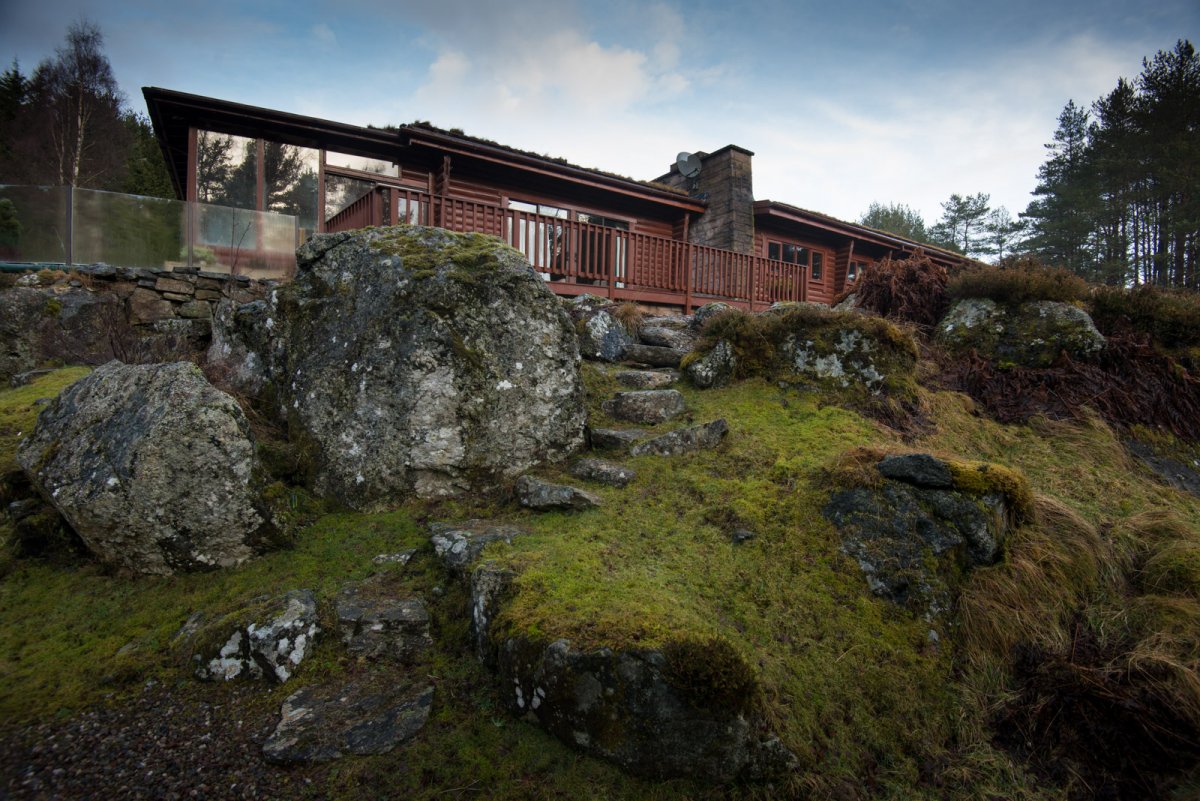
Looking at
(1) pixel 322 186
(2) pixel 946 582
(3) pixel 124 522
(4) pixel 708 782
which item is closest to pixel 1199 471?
(2) pixel 946 582

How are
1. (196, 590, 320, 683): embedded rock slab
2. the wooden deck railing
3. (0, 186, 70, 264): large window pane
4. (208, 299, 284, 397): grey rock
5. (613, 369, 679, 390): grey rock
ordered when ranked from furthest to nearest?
the wooden deck railing → (0, 186, 70, 264): large window pane → (613, 369, 679, 390): grey rock → (208, 299, 284, 397): grey rock → (196, 590, 320, 683): embedded rock slab

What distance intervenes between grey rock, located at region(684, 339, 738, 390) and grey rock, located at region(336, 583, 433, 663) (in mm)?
3699

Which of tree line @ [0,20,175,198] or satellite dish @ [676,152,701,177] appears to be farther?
tree line @ [0,20,175,198]

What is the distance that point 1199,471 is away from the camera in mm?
4832

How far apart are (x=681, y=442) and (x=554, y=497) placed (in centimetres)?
129

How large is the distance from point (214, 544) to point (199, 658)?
82cm

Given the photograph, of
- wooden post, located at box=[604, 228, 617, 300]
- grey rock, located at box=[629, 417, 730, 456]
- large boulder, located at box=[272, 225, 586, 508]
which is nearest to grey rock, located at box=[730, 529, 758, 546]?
grey rock, located at box=[629, 417, 730, 456]

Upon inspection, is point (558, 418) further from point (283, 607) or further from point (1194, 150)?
point (1194, 150)

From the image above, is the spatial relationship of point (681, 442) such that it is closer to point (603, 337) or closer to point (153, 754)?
point (603, 337)

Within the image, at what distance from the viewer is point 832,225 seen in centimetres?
1789

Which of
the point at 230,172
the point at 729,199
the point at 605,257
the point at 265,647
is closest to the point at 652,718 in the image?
the point at 265,647

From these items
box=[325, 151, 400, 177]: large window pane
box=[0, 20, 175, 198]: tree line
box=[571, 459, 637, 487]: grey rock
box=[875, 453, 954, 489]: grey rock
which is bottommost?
box=[571, 459, 637, 487]: grey rock

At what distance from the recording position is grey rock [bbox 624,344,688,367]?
6773mm

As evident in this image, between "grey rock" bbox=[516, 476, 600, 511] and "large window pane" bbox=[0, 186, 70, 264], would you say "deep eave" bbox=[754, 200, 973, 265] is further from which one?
"large window pane" bbox=[0, 186, 70, 264]
